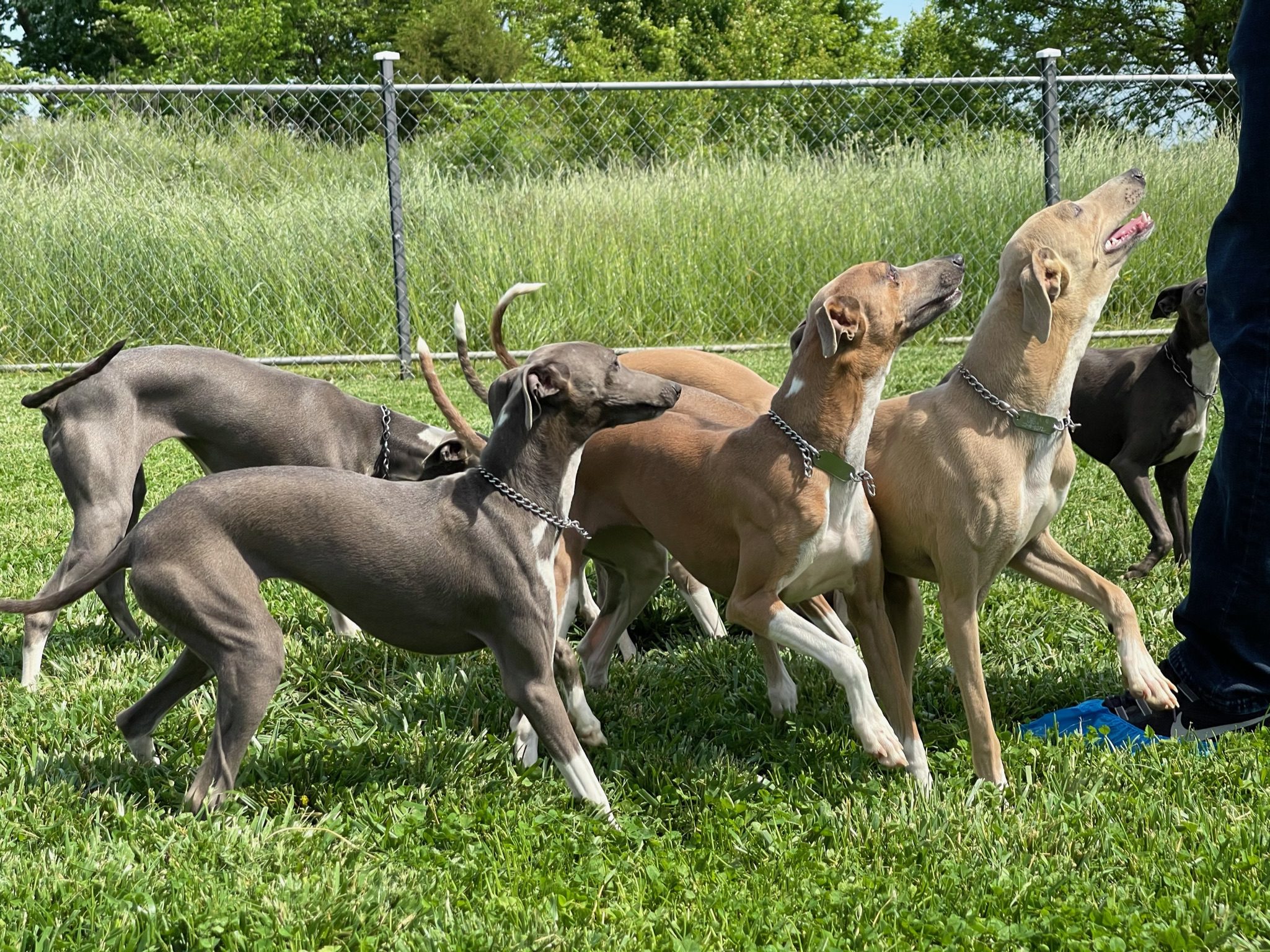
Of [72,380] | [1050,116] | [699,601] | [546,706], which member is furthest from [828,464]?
[1050,116]

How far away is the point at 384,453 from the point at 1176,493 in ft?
11.5

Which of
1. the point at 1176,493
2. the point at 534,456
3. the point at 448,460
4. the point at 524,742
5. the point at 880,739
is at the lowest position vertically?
the point at 524,742

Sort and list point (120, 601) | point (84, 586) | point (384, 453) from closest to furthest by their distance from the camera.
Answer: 1. point (84, 586)
2. point (120, 601)
3. point (384, 453)

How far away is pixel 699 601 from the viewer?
15.5 ft

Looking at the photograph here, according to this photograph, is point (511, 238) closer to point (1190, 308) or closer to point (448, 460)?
point (1190, 308)

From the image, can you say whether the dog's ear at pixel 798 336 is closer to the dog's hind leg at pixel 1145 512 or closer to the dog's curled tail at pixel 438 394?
the dog's curled tail at pixel 438 394

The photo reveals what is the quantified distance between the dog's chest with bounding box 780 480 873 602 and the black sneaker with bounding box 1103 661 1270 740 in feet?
2.99

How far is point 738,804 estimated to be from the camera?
320cm

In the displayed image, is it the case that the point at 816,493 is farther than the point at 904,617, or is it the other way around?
the point at 904,617

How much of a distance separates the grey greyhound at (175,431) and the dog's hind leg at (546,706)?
48.9 inches

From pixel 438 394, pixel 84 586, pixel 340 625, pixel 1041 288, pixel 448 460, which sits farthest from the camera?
pixel 340 625

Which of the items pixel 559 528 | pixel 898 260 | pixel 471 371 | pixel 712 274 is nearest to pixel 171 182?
pixel 712 274

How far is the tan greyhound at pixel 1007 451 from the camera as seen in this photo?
3.29 m

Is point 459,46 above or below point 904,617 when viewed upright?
above
